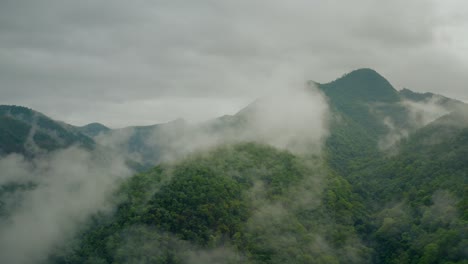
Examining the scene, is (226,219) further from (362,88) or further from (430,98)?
(430,98)

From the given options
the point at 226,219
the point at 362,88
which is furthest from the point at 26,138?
the point at 362,88

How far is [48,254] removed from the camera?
7331cm

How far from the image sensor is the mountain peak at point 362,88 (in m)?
175

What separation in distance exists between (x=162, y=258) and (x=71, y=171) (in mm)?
130015

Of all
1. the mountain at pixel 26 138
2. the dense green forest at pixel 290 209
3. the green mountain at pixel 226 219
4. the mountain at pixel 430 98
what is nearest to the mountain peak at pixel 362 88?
the mountain at pixel 430 98

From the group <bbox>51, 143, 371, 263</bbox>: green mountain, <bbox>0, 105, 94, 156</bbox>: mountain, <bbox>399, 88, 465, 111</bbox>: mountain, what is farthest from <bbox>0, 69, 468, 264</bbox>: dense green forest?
<bbox>0, 105, 94, 156</bbox>: mountain

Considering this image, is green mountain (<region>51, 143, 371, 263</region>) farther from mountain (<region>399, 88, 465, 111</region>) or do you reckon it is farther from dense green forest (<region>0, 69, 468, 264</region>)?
mountain (<region>399, 88, 465, 111</region>)

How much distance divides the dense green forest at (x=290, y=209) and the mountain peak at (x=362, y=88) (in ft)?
238

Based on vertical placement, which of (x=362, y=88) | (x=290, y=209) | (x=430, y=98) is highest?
(x=362, y=88)

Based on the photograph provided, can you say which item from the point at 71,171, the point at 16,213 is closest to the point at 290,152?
the point at 16,213

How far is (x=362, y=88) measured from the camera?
7131 inches

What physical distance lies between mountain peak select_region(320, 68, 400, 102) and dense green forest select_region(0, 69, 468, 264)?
238 ft

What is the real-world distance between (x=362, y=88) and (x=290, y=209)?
125341mm

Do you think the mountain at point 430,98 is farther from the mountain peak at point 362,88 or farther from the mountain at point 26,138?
the mountain at point 26,138
